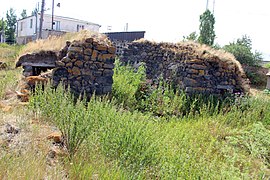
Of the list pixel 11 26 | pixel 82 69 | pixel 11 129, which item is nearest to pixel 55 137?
pixel 11 129

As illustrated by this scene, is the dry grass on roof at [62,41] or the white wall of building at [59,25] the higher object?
the white wall of building at [59,25]

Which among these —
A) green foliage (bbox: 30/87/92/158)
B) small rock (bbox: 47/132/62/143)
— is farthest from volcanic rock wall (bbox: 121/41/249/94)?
small rock (bbox: 47/132/62/143)

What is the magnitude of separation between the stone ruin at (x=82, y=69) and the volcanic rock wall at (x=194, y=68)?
256 cm

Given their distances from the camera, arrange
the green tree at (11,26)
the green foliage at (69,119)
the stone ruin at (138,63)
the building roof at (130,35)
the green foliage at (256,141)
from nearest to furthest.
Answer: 1. the green foliage at (69,119)
2. the green foliage at (256,141)
3. the stone ruin at (138,63)
4. the building roof at (130,35)
5. the green tree at (11,26)

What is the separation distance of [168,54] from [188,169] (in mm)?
6100

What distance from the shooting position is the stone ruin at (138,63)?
625cm

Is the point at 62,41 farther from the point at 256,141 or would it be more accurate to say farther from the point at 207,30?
the point at 207,30

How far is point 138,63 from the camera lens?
9820mm

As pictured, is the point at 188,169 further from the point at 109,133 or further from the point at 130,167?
the point at 109,133

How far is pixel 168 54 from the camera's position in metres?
9.02

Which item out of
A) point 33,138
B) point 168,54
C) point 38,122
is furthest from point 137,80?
point 33,138

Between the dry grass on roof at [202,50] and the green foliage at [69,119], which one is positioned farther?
the dry grass on roof at [202,50]

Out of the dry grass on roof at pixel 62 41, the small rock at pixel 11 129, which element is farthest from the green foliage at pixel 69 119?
the dry grass on roof at pixel 62 41

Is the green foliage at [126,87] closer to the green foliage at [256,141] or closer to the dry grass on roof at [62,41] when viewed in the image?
the dry grass on roof at [62,41]
